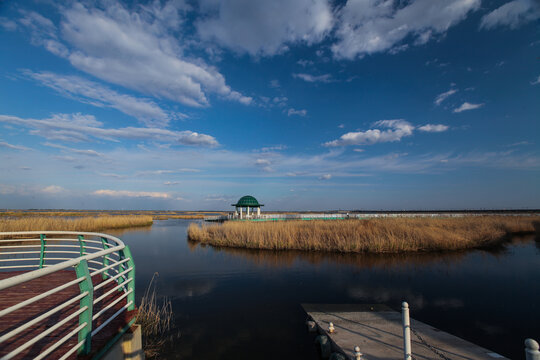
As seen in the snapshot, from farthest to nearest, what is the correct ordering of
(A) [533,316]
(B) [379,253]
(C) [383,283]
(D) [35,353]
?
(B) [379,253]
(C) [383,283]
(A) [533,316]
(D) [35,353]

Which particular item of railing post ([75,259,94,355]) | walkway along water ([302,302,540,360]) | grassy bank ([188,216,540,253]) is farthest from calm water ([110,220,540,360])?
railing post ([75,259,94,355])

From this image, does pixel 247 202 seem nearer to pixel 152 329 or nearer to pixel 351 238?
pixel 351 238

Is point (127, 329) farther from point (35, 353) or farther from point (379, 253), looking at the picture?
point (379, 253)

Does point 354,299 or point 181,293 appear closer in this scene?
point 354,299

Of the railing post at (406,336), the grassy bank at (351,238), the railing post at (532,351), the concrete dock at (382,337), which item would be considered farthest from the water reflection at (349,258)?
the railing post at (532,351)

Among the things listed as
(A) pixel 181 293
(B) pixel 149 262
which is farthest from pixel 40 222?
(A) pixel 181 293

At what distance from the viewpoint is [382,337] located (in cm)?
554

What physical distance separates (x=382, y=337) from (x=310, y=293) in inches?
186

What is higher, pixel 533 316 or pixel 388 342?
pixel 388 342

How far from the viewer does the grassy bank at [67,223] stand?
21078 millimetres

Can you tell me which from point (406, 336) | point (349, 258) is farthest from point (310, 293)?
point (349, 258)

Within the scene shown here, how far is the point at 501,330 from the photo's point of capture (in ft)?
23.2

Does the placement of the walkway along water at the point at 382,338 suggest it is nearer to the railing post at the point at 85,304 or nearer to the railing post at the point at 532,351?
the railing post at the point at 532,351

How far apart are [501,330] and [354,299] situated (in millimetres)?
3994
